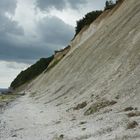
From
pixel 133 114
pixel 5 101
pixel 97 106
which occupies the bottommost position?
pixel 133 114

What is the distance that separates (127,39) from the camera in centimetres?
5000

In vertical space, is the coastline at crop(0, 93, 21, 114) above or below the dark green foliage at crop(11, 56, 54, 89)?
below

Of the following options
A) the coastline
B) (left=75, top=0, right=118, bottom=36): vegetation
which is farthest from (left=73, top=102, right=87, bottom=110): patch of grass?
(left=75, top=0, right=118, bottom=36): vegetation

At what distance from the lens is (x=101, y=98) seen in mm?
38438

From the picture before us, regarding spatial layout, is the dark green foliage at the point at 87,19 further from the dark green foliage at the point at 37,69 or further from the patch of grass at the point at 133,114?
the patch of grass at the point at 133,114

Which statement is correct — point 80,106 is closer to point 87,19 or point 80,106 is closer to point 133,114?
point 133,114

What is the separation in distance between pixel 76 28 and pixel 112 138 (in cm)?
9037

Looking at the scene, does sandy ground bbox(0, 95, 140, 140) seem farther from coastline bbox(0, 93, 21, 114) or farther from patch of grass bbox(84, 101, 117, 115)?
coastline bbox(0, 93, 21, 114)

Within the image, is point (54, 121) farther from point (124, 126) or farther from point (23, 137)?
point (124, 126)

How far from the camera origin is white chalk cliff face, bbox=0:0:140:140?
2698 centimetres

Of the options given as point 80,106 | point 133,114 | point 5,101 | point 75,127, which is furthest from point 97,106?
point 5,101

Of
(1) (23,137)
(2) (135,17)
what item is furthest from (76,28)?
(1) (23,137)

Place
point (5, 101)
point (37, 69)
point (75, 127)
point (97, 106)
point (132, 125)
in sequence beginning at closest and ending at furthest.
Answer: point (132, 125) < point (75, 127) < point (97, 106) < point (5, 101) < point (37, 69)

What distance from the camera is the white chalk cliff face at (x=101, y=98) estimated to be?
1062 inches
